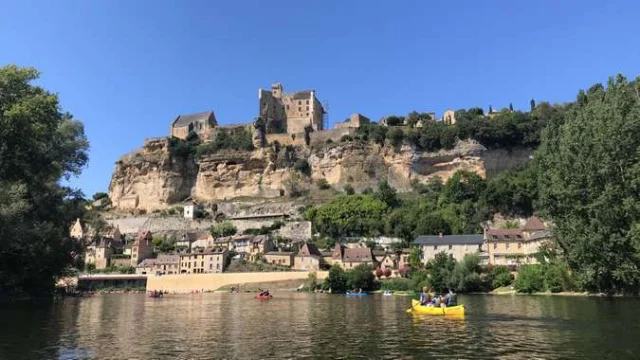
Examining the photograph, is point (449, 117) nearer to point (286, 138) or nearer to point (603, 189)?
point (286, 138)

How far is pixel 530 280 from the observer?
170ft

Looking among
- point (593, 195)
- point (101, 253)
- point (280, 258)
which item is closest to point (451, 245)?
point (280, 258)

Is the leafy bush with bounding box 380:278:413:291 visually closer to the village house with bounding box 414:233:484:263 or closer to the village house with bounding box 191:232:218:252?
the village house with bounding box 414:233:484:263

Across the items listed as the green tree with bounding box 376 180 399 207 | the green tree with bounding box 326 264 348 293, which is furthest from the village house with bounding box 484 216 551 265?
the green tree with bounding box 376 180 399 207

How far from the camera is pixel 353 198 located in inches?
3497

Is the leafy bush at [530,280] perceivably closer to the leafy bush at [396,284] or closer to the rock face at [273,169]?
the leafy bush at [396,284]

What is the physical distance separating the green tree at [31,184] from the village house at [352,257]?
41.2m

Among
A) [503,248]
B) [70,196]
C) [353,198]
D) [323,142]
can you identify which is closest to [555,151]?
[503,248]

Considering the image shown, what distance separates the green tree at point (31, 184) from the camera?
111 feet

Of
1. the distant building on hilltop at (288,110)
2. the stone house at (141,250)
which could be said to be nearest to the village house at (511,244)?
the distant building on hilltop at (288,110)

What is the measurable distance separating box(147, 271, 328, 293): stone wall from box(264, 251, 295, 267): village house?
21.5 feet

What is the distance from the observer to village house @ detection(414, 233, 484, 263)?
6950cm

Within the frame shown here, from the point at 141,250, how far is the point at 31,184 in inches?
2183

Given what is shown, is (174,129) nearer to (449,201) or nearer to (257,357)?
(449,201)
